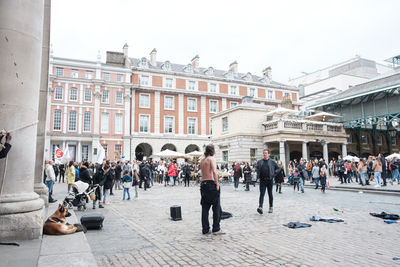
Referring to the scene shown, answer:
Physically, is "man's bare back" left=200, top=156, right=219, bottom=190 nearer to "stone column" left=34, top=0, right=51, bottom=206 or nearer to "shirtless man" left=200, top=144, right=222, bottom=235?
"shirtless man" left=200, top=144, right=222, bottom=235

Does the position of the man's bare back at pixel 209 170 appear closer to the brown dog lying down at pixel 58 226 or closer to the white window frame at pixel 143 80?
the brown dog lying down at pixel 58 226

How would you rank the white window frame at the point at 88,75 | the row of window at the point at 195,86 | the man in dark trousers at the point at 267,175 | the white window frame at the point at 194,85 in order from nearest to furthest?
1. the man in dark trousers at the point at 267,175
2. the white window frame at the point at 88,75
3. the row of window at the point at 195,86
4. the white window frame at the point at 194,85

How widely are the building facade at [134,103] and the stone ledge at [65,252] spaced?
3585cm

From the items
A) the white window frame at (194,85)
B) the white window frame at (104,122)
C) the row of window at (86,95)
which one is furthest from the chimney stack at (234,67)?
the white window frame at (104,122)

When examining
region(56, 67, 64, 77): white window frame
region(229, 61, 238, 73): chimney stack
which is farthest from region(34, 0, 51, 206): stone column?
region(229, 61, 238, 73): chimney stack

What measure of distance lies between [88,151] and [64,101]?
7403mm

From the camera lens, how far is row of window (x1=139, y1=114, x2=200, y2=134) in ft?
141

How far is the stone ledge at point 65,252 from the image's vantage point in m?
3.61

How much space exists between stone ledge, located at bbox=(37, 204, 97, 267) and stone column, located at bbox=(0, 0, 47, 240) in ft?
1.39

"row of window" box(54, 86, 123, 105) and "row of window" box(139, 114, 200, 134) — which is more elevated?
"row of window" box(54, 86, 123, 105)

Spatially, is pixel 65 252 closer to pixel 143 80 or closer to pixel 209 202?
pixel 209 202

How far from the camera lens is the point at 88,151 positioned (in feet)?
131

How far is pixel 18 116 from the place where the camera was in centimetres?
475

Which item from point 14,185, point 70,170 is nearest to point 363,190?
point 70,170
